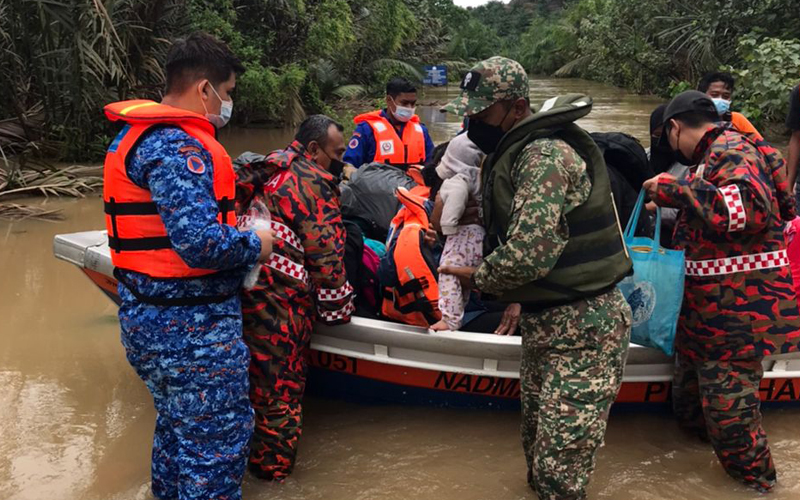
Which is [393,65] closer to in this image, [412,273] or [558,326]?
[412,273]

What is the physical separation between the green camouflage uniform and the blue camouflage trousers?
935mm

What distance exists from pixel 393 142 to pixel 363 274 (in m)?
2.08

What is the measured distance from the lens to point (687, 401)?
3.59 meters

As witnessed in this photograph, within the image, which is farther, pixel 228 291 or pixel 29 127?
pixel 29 127

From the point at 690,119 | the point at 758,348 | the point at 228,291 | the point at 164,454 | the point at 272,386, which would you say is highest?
the point at 690,119

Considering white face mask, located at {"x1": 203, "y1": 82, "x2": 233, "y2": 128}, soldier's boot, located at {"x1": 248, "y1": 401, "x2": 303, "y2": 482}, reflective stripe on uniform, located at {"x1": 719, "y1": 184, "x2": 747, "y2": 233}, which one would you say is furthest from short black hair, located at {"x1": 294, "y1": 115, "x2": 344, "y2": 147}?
reflective stripe on uniform, located at {"x1": 719, "y1": 184, "x2": 747, "y2": 233}

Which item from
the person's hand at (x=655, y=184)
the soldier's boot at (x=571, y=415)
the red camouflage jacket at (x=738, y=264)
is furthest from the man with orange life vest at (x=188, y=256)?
the red camouflage jacket at (x=738, y=264)

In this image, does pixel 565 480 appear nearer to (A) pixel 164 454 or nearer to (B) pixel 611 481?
(B) pixel 611 481

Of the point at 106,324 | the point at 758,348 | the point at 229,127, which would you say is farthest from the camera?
the point at 229,127

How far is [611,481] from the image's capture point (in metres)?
3.41

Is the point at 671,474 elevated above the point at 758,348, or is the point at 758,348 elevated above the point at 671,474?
the point at 758,348

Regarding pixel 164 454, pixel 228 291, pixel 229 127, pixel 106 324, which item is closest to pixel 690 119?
pixel 228 291

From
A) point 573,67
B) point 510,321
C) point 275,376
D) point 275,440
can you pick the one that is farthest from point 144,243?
point 573,67

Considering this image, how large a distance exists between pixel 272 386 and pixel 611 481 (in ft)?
5.20
